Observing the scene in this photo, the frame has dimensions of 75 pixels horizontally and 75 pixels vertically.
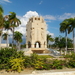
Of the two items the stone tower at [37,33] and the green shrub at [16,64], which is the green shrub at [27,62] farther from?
the stone tower at [37,33]

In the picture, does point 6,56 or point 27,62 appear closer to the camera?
point 6,56

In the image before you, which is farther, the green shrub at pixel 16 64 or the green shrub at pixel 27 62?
the green shrub at pixel 27 62

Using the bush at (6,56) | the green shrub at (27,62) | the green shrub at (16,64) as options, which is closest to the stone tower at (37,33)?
the green shrub at (27,62)

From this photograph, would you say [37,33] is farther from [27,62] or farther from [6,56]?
[6,56]

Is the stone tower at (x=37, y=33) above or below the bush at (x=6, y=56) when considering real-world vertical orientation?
above

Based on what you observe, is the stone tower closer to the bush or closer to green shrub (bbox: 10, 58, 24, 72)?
the bush

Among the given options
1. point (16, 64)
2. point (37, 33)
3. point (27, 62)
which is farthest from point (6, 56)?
point (37, 33)

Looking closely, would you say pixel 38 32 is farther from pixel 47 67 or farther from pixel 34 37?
pixel 47 67

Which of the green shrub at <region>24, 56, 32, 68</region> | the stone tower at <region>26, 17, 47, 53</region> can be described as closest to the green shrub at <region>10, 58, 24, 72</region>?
the green shrub at <region>24, 56, 32, 68</region>

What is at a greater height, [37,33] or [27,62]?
[37,33]

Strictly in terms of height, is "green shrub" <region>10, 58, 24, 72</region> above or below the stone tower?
below

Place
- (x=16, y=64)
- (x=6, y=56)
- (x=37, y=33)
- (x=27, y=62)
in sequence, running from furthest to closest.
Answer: (x=37, y=33) < (x=27, y=62) < (x=6, y=56) < (x=16, y=64)

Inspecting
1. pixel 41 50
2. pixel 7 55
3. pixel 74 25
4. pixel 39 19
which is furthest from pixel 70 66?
pixel 39 19

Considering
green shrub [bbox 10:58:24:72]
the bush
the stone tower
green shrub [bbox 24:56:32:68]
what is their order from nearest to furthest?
green shrub [bbox 10:58:24:72]
the bush
green shrub [bbox 24:56:32:68]
the stone tower
